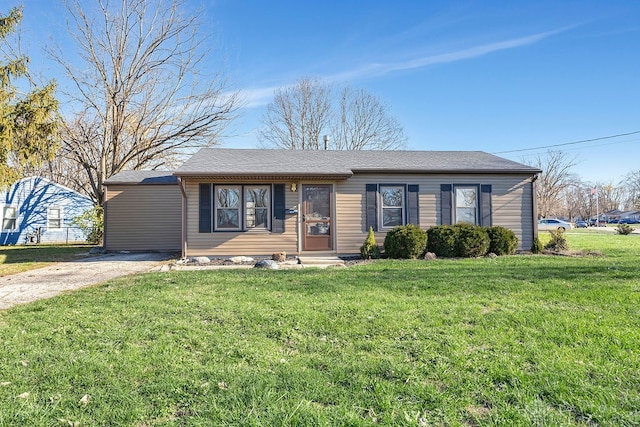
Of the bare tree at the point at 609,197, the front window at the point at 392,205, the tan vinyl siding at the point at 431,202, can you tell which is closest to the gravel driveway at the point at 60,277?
the tan vinyl siding at the point at 431,202

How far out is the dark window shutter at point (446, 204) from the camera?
11.4 metres

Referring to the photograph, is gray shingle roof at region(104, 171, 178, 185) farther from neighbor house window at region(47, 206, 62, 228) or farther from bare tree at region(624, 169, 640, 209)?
bare tree at region(624, 169, 640, 209)

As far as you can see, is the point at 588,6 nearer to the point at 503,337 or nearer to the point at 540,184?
the point at 503,337

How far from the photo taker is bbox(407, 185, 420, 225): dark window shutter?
11.2 m

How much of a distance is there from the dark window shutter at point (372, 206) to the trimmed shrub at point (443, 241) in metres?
1.68

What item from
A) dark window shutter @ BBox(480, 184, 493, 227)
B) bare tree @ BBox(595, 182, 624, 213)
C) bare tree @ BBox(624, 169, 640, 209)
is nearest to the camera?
dark window shutter @ BBox(480, 184, 493, 227)

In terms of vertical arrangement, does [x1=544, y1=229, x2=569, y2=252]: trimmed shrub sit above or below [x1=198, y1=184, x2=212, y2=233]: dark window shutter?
below

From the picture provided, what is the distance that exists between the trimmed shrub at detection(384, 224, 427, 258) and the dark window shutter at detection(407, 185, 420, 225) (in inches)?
37.9

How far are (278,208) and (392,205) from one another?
140 inches

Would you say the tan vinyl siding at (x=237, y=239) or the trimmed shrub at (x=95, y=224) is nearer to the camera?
the tan vinyl siding at (x=237, y=239)

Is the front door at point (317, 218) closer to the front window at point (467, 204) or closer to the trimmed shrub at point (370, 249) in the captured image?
the trimmed shrub at point (370, 249)

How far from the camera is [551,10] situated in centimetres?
1102

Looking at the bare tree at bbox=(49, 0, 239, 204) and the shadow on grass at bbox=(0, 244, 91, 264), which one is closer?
the shadow on grass at bbox=(0, 244, 91, 264)

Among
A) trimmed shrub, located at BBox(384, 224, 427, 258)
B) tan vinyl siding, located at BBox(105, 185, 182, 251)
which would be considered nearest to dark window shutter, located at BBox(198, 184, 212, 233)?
tan vinyl siding, located at BBox(105, 185, 182, 251)
